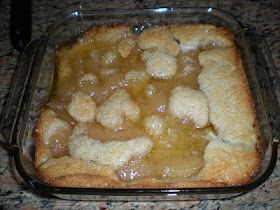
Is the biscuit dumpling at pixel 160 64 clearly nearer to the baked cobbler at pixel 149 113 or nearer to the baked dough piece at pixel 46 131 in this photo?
the baked cobbler at pixel 149 113

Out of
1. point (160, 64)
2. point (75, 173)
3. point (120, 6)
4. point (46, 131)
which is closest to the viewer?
point (75, 173)

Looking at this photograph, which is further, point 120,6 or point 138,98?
point 120,6

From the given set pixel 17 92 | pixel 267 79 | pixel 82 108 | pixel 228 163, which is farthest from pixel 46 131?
pixel 267 79

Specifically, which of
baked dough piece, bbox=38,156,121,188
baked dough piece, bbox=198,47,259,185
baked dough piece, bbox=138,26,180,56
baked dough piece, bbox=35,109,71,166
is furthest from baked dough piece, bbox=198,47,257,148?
baked dough piece, bbox=35,109,71,166

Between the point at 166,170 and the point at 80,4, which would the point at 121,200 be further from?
the point at 80,4

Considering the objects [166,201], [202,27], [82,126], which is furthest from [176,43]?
[166,201]

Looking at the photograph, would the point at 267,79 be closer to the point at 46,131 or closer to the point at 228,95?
the point at 228,95

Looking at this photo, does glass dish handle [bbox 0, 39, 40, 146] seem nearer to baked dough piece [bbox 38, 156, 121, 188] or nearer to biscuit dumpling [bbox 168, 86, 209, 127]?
baked dough piece [bbox 38, 156, 121, 188]
